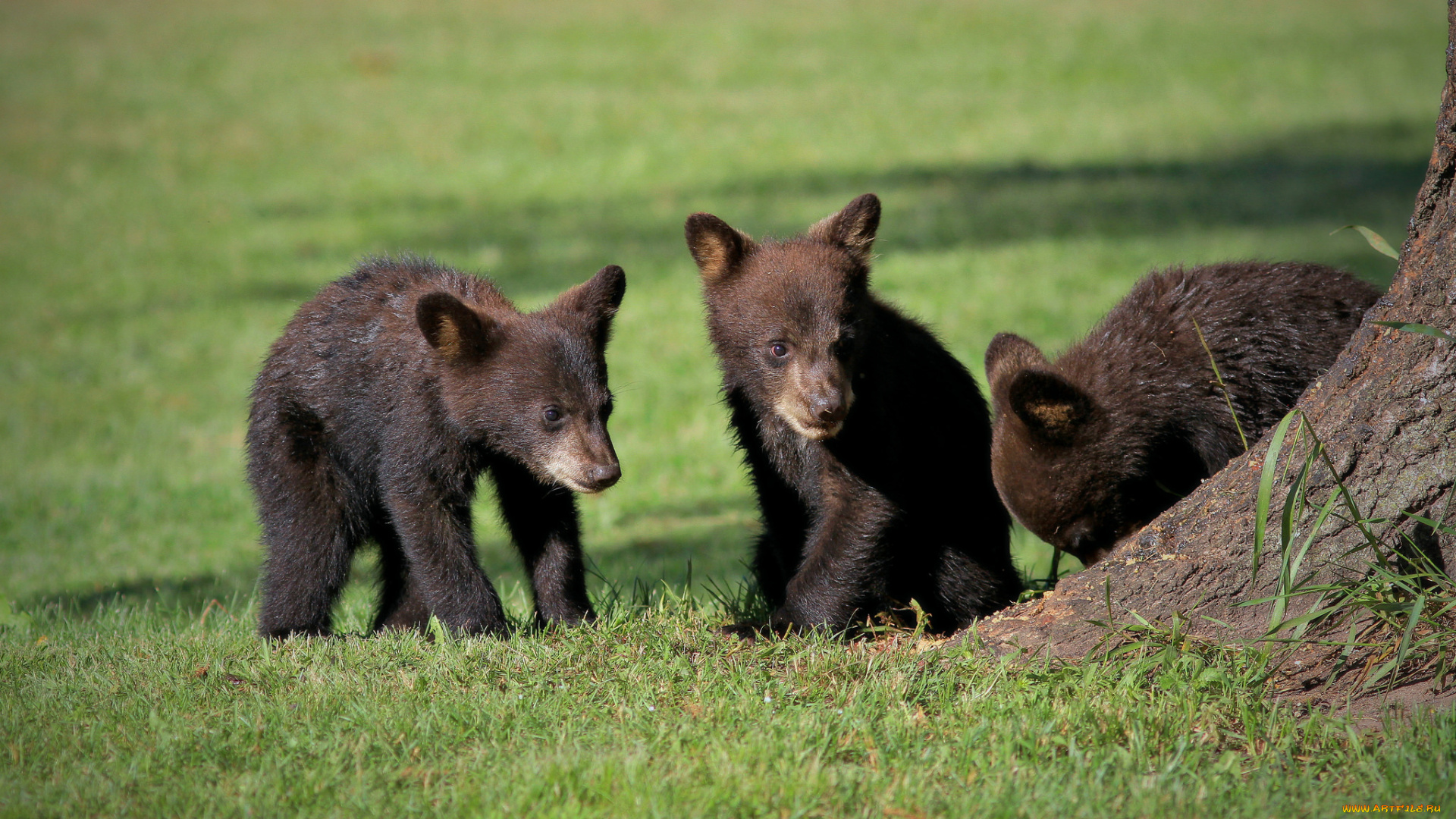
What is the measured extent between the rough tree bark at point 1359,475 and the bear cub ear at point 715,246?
2.03 meters

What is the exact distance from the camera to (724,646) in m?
4.60

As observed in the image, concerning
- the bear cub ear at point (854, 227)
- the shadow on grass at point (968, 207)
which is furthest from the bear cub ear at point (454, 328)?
the shadow on grass at point (968, 207)

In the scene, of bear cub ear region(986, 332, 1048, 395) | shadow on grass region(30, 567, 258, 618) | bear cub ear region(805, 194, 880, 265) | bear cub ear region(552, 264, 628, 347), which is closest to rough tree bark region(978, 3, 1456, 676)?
bear cub ear region(986, 332, 1048, 395)

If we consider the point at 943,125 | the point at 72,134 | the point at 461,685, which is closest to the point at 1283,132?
the point at 943,125

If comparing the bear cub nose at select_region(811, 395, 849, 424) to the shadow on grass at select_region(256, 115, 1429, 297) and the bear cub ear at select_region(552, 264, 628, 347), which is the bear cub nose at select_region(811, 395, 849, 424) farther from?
the shadow on grass at select_region(256, 115, 1429, 297)

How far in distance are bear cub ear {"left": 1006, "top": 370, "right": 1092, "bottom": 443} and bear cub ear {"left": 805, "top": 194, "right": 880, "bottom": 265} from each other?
956 millimetres

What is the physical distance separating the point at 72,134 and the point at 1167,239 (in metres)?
17.1

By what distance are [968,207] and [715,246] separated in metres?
10.7

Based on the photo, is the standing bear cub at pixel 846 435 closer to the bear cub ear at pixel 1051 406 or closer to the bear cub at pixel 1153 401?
the bear cub at pixel 1153 401

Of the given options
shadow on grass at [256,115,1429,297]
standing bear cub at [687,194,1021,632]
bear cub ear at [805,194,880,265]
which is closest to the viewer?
standing bear cub at [687,194,1021,632]

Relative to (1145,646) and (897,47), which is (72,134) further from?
(1145,646)

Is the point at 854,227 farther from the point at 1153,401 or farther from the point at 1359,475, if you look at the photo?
the point at 1359,475

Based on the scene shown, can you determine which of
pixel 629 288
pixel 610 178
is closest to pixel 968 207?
pixel 629 288

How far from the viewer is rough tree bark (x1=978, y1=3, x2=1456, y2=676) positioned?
385 centimetres
